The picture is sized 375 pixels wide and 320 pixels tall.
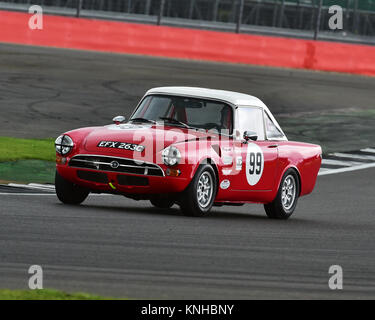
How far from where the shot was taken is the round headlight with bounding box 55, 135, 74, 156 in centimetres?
1249

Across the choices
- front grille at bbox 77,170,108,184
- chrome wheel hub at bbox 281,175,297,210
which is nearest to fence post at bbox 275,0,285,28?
chrome wheel hub at bbox 281,175,297,210

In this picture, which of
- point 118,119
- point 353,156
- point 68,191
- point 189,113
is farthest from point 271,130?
point 353,156

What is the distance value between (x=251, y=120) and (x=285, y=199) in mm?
1099

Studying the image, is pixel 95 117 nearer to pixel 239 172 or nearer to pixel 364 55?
pixel 239 172

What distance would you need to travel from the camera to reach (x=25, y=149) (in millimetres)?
17969

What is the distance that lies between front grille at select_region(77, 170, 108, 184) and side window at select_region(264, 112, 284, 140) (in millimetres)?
2571

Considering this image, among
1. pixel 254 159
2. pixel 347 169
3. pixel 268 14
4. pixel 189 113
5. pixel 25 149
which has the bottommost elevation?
pixel 347 169

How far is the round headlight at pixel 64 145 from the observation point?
1249cm

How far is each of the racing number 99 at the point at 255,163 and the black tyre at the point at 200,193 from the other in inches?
30.0

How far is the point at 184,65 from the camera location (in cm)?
3328

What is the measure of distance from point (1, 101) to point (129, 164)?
39.1ft

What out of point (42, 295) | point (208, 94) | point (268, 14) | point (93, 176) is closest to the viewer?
point (42, 295)

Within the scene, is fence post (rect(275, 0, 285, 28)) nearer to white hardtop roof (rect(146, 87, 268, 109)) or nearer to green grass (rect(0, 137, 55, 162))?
green grass (rect(0, 137, 55, 162))

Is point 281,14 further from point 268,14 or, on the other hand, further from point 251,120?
point 251,120
